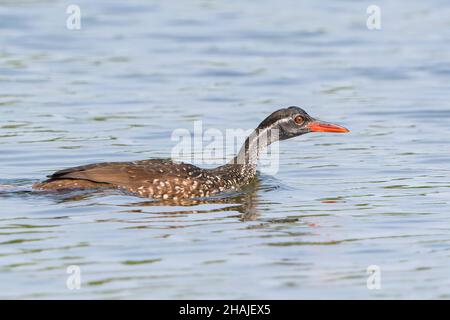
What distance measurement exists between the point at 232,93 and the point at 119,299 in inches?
486

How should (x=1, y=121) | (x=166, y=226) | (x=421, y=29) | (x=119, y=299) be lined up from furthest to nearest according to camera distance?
1. (x=421, y=29)
2. (x=1, y=121)
3. (x=166, y=226)
4. (x=119, y=299)

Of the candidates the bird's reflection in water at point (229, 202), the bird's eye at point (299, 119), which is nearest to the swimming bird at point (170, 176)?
the bird's eye at point (299, 119)

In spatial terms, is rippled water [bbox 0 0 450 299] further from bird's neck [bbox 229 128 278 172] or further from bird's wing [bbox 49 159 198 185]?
bird's neck [bbox 229 128 278 172]

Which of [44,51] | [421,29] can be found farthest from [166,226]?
[421,29]

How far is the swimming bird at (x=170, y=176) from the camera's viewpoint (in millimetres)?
14516

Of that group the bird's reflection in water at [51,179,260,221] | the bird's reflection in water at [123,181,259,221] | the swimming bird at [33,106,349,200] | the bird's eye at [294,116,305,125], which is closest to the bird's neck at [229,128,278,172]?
the swimming bird at [33,106,349,200]

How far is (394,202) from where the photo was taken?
14.5 meters

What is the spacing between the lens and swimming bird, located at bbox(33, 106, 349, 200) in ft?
47.6

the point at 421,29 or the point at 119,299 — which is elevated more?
the point at 421,29

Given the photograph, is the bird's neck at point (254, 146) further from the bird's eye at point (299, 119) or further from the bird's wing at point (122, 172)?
the bird's wing at point (122, 172)

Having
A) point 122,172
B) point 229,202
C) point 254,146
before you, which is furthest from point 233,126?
point 122,172

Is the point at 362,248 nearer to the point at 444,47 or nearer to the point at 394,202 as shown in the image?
the point at 394,202

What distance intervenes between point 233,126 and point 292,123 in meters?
3.91

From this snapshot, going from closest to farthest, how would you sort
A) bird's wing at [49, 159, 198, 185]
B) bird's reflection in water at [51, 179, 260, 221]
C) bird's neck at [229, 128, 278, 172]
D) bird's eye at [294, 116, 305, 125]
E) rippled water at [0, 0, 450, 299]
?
rippled water at [0, 0, 450, 299] < bird's reflection in water at [51, 179, 260, 221] < bird's wing at [49, 159, 198, 185] < bird's eye at [294, 116, 305, 125] < bird's neck at [229, 128, 278, 172]
